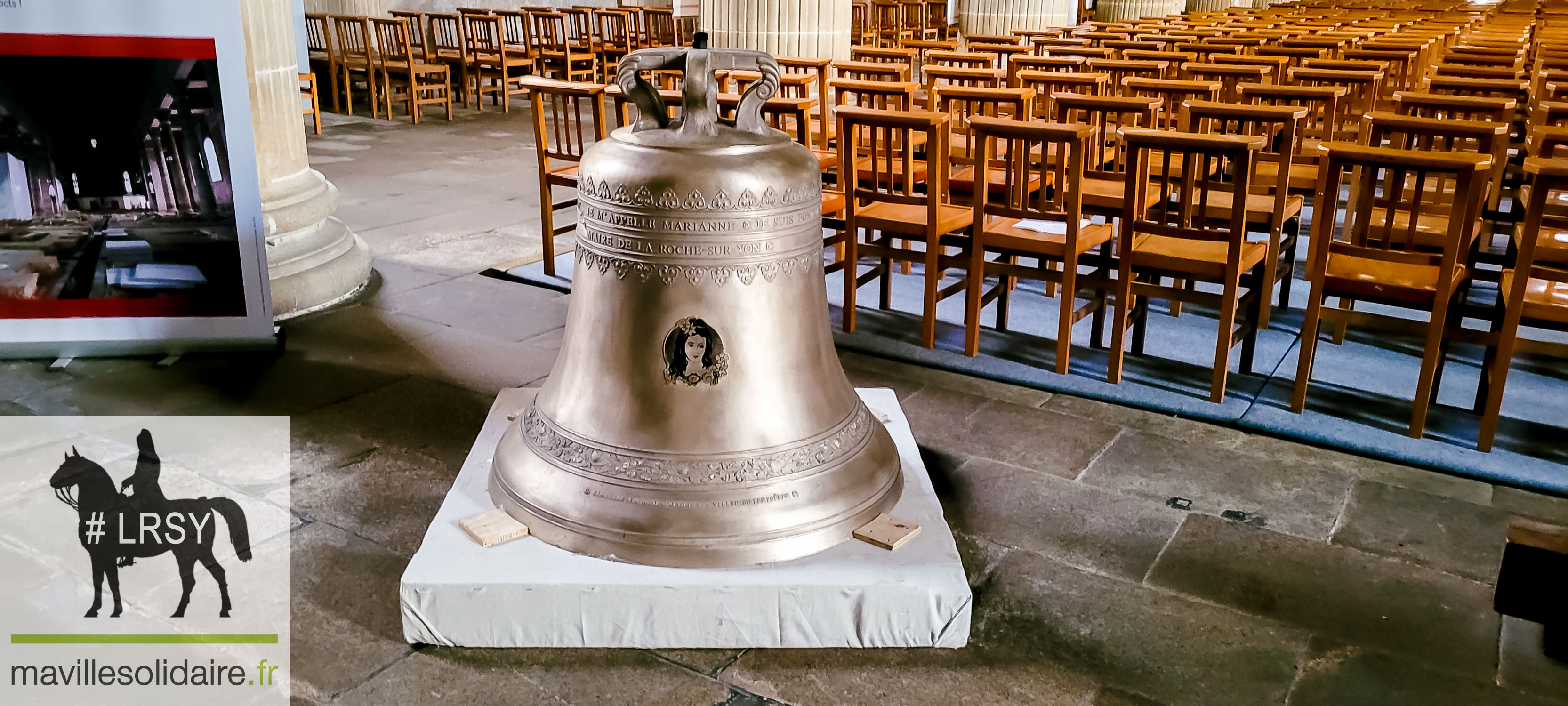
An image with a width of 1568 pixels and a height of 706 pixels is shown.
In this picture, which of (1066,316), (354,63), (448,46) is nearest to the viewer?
(1066,316)

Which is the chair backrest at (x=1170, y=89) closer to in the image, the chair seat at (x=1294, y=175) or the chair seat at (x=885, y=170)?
the chair seat at (x=1294, y=175)

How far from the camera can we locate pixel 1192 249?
383 cm

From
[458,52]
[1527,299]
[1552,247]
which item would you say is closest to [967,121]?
[1552,247]

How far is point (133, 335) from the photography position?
3.85 meters

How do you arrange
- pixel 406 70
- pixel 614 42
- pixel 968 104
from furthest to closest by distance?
pixel 614 42 < pixel 406 70 < pixel 968 104

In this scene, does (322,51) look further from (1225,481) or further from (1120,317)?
(1225,481)

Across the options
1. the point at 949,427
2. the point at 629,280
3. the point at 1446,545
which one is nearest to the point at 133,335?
the point at 629,280

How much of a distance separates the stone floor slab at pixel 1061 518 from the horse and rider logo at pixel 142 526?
1762 millimetres

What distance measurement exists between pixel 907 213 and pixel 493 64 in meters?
8.25

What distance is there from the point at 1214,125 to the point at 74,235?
508 centimetres

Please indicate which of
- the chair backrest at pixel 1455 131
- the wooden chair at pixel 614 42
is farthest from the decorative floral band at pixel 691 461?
the wooden chair at pixel 614 42

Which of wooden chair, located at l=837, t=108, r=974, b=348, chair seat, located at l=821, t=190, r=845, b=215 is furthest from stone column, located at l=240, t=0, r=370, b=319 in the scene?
wooden chair, located at l=837, t=108, r=974, b=348

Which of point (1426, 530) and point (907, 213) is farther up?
point (907, 213)

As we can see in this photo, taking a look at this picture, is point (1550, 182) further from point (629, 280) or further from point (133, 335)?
→ point (133, 335)
